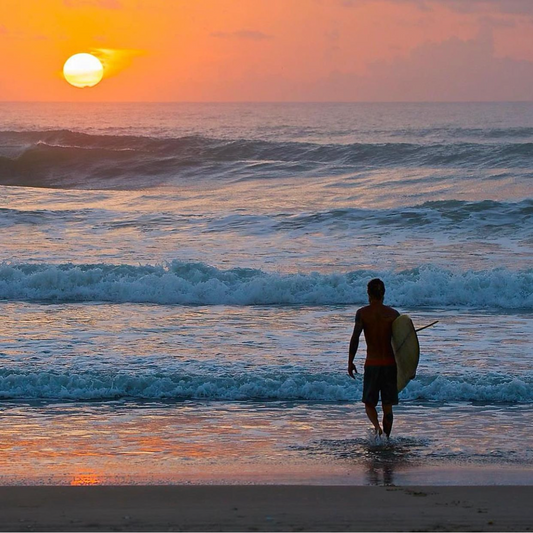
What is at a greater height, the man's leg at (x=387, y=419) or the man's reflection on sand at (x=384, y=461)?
the man's leg at (x=387, y=419)

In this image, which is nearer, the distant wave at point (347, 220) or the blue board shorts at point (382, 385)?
the blue board shorts at point (382, 385)

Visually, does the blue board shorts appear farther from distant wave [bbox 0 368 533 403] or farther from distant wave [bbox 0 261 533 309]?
distant wave [bbox 0 261 533 309]

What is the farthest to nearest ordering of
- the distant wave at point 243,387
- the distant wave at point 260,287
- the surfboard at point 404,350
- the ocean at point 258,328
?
1. the distant wave at point 260,287
2. the distant wave at point 243,387
3. the surfboard at point 404,350
4. the ocean at point 258,328

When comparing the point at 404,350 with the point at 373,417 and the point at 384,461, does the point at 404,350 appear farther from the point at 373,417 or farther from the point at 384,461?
the point at 384,461

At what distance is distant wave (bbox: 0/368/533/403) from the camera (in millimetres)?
8586

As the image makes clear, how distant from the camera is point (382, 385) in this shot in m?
7.05

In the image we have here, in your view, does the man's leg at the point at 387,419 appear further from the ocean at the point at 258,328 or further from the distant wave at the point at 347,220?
the distant wave at the point at 347,220

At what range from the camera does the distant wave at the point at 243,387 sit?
859cm

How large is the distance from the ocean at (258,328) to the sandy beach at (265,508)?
297 mm

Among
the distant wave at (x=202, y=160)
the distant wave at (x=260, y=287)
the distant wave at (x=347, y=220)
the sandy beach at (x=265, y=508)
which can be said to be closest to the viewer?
the sandy beach at (x=265, y=508)

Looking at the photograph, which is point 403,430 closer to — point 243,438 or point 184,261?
point 243,438

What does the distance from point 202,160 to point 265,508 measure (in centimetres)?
3204

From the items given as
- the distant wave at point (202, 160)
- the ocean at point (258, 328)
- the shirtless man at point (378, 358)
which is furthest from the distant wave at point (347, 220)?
the shirtless man at point (378, 358)

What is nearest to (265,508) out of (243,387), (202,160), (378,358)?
(378,358)
